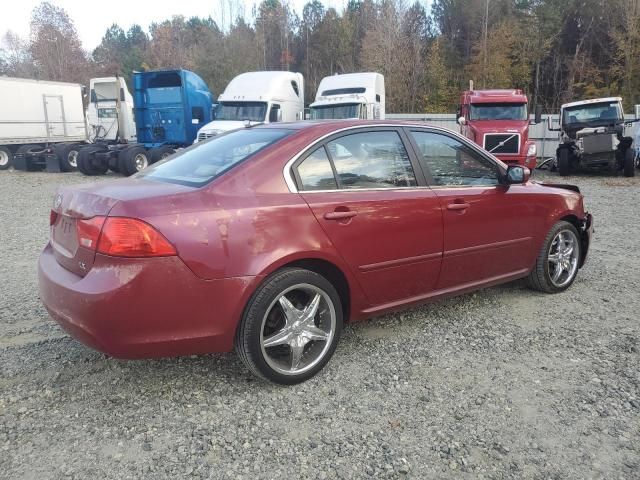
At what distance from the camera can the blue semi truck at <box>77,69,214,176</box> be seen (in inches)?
682

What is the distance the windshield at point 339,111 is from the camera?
15.4 metres

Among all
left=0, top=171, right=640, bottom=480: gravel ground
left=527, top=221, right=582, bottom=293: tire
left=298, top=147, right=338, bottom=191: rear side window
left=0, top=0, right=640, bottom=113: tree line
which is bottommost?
left=0, top=171, right=640, bottom=480: gravel ground

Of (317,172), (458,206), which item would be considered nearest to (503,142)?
(458,206)

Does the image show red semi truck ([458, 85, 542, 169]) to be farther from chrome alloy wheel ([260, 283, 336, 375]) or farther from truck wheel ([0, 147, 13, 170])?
truck wheel ([0, 147, 13, 170])

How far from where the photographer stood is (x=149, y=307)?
265 cm

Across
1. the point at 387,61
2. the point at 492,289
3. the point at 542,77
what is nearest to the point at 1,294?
the point at 492,289

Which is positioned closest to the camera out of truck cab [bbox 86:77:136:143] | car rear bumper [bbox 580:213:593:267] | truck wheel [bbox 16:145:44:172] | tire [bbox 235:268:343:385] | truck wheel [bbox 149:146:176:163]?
tire [bbox 235:268:343:385]

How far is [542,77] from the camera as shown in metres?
39.5

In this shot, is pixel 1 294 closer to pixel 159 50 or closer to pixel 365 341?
pixel 365 341

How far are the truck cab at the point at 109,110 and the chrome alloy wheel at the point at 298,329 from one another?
1973 centimetres

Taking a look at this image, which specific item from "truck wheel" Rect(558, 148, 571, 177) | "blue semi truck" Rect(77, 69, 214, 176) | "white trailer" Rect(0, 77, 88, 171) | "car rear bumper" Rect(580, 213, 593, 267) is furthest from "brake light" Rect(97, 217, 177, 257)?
"white trailer" Rect(0, 77, 88, 171)

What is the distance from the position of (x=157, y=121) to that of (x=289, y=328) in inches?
645

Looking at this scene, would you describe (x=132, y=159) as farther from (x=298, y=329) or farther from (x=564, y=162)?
(x=298, y=329)

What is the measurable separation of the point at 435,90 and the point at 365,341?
123 feet
